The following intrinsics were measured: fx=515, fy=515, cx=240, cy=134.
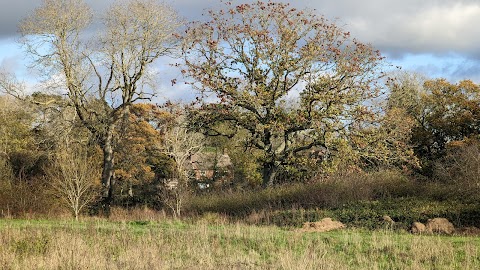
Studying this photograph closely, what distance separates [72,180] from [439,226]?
62.1 feet

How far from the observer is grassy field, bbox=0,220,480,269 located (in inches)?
418

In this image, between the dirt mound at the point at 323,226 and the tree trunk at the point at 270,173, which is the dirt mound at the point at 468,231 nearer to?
the dirt mound at the point at 323,226

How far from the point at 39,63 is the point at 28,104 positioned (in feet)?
11.4

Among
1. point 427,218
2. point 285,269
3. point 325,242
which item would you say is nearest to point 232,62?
point 427,218

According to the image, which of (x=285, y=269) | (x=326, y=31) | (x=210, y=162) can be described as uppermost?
(x=326, y=31)

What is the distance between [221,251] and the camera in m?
12.2

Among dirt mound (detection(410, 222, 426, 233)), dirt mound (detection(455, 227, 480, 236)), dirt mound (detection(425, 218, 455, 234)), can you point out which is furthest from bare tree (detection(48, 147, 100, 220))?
dirt mound (detection(455, 227, 480, 236))

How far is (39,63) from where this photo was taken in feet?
109

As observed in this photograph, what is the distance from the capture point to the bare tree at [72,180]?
90.6 feet

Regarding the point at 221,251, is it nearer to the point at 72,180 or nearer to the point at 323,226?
the point at 323,226

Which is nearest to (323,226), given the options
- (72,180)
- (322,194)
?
(322,194)

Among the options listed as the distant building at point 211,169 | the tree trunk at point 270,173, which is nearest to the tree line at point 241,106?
the tree trunk at point 270,173

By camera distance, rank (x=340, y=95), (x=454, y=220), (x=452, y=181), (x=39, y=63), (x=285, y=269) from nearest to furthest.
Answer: (x=285, y=269), (x=454, y=220), (x=452, y=181), (x=340, y=95), (x=39, y=63)

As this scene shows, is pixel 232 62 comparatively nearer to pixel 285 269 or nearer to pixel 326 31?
pixel 326 31
